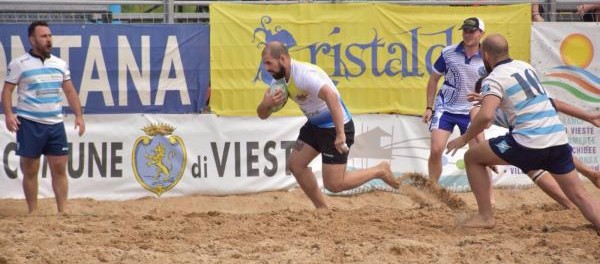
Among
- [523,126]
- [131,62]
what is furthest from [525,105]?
[131,62]

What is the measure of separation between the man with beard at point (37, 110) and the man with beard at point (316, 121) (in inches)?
93.3

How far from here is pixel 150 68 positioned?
12.2m

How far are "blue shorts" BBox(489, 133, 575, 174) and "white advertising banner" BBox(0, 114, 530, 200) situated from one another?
447 centimetres

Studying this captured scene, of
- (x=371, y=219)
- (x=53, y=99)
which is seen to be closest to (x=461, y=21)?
(x=371, y=219)

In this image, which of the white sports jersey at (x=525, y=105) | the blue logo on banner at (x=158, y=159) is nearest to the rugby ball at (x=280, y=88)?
the white sports jersey at (x=525, y=105)

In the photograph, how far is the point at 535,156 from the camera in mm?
8125

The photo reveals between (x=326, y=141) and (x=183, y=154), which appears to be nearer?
(x=326, y=141)

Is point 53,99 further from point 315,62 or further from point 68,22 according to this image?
point 315,62

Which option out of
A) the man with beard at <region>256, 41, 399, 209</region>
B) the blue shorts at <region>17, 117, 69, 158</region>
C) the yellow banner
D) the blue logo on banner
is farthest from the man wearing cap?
the blue shorts at <region>17, 117, 69, 158</region>

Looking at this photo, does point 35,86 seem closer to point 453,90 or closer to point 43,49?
point 43,49

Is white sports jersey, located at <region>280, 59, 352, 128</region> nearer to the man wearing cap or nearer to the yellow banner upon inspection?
the man wearing cap

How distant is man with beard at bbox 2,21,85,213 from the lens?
10633mm

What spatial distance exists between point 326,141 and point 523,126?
2345 mm

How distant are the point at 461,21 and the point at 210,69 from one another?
10.7ft
